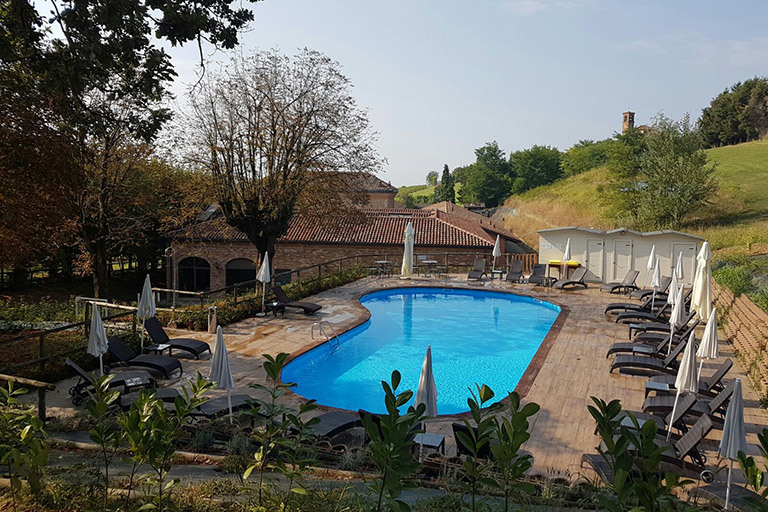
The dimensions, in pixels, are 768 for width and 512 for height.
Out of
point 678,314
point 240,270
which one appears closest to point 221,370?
point 678,314

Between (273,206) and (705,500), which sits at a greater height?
(273,206)

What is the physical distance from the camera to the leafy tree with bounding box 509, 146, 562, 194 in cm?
6800

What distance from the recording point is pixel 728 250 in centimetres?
2302

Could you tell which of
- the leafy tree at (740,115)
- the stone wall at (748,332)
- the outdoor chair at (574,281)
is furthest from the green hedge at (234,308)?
the leafy tree at (740,115)

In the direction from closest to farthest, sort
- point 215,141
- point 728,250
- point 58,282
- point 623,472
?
point 623,472
point 215,141
point 728,250
point 58,282

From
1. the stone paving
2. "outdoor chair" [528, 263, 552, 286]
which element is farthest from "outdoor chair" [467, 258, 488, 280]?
the stone paving

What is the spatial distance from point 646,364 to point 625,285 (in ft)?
32.4

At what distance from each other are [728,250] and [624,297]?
306 inches

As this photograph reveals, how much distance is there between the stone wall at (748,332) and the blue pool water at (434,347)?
436 cm

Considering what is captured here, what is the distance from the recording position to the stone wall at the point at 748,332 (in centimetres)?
948

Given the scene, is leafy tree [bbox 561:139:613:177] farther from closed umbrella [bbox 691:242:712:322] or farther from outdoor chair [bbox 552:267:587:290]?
closed umbrella [bbox 691:242:712:322]

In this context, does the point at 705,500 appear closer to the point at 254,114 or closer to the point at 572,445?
the point at 572,445

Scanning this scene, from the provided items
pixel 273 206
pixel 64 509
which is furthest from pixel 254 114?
pixel 64 509

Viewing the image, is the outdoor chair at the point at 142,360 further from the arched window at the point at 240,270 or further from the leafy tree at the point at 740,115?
the leafy tree at the point at 740,115
